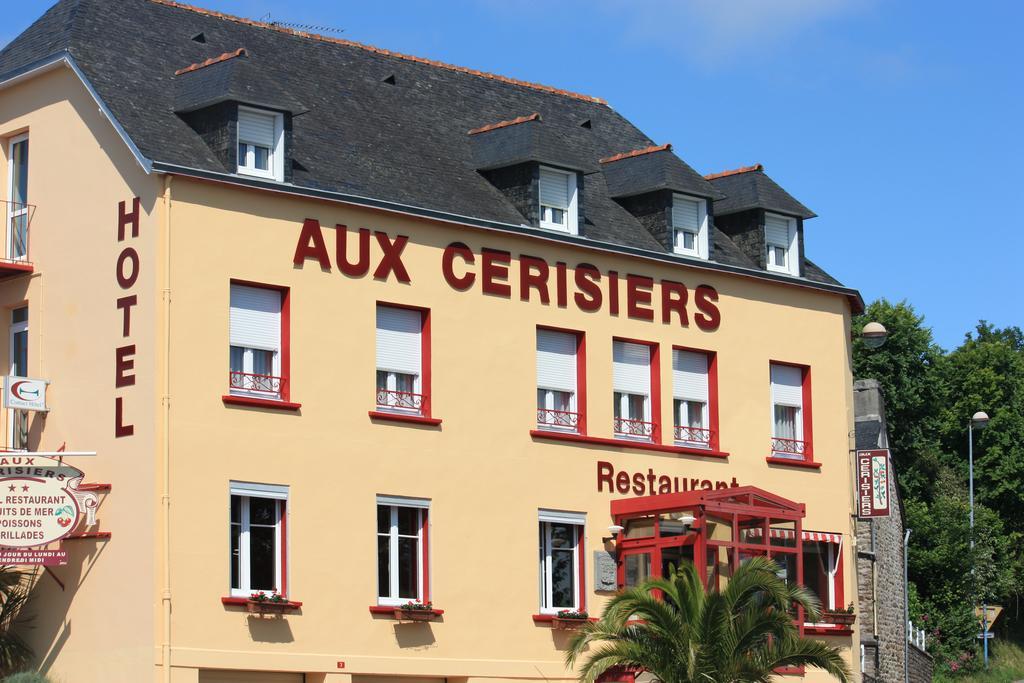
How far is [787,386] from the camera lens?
35.8 metres

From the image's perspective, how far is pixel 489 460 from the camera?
31.0 metres

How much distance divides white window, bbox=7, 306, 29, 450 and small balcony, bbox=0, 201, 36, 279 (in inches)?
27.3

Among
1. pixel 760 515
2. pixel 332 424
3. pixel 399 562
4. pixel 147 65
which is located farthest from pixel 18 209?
pixel 760 515

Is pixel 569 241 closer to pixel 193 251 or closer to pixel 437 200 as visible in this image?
pixel 437 200

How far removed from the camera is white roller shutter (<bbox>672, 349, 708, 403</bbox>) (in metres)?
34.1

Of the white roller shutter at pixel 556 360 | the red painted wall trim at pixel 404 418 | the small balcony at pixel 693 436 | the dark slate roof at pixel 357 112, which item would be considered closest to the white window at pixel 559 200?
the dark slate roof at pixel 357 112

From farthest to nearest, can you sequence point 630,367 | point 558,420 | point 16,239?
1. point 630,367
2. point 558,420
3. point 16,239

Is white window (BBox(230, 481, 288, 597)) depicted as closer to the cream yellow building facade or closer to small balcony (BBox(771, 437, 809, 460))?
the cream yellow building facade

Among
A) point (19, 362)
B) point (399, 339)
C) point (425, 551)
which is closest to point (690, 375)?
point (399, 339)

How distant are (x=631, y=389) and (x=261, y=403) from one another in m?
7.90

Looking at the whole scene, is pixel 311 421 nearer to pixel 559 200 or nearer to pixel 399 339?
pixel 399 339

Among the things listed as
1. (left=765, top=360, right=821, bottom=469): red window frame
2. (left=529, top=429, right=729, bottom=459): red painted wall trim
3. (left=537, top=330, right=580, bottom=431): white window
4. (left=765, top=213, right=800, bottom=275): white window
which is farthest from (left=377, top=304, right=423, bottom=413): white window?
(left=765, top=213, right=800, bottom=275): white window

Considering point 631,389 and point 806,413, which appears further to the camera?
point 806,413

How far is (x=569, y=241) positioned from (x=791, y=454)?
6586 millimetres
